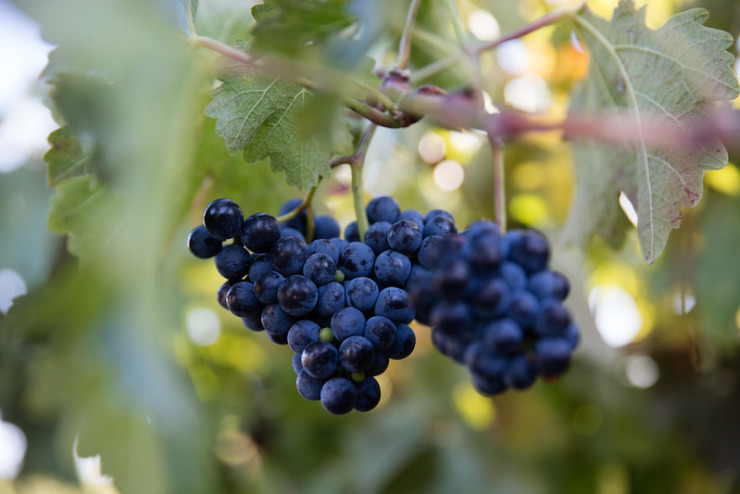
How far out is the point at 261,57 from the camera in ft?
2.24

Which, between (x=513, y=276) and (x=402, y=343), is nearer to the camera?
(x=513, y=276)

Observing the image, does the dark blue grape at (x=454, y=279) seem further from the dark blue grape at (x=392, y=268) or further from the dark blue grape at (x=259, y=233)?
the dark blue grape at (x=259, y=233)

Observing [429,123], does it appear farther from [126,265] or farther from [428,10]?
[126,265]

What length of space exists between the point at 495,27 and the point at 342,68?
1.25 m

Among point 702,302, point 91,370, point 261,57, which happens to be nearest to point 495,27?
point 702,302

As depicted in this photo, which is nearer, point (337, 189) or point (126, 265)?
point (126, 265)

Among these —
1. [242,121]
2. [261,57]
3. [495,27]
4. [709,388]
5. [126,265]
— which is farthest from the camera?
[709,388]

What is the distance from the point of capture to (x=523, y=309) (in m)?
0.62

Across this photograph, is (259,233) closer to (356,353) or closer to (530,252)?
(356,353)

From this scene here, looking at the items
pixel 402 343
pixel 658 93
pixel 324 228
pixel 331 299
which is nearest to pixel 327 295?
pixel 331 299

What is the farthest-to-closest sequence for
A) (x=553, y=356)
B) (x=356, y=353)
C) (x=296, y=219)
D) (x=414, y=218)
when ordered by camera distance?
(x=296, y=219) < (x=414, y=218) < (x=356, y=353) < (x=553, y=356)

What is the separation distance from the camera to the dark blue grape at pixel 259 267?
80cm

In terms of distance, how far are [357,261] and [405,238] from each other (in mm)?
67

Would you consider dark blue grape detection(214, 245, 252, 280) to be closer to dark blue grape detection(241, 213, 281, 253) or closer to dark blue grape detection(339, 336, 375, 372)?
dark blue grape detection(241, 213, 281, 253)
